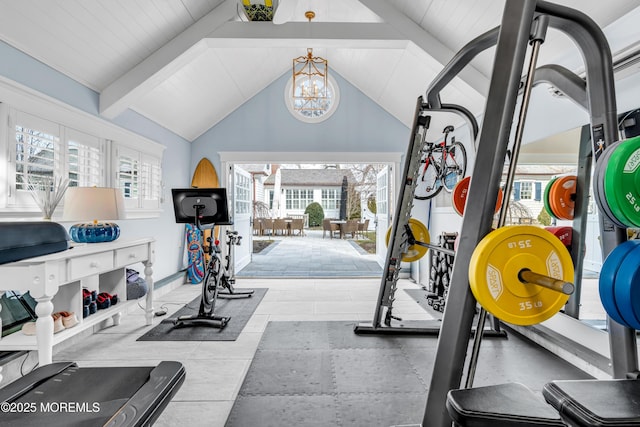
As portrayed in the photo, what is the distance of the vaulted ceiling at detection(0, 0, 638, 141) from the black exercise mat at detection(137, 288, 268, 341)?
2.28m

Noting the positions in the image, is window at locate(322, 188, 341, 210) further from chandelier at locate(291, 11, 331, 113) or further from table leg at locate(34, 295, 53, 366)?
table leg at locate(34, 295, 53, 366)

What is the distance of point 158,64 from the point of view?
3564 millimetres

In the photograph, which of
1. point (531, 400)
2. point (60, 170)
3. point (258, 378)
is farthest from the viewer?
point (60, 170)

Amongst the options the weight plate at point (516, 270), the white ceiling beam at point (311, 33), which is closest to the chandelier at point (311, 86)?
the white ceiling beam at point (311, 33)

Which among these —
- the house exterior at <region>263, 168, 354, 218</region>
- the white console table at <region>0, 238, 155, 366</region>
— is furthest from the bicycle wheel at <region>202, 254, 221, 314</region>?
the house exterior at <region>263, 168, 354, 218</region>

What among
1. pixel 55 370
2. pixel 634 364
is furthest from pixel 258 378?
pixel 634 364

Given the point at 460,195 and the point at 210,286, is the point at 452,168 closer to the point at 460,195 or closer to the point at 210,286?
the point at 460,195

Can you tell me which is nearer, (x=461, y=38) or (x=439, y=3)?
(x=439, y=3)

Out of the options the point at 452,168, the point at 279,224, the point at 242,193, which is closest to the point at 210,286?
the point at 452,168

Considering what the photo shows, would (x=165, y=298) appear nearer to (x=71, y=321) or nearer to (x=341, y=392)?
(x=71, y=321)

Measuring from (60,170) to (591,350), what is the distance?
14.5 feet

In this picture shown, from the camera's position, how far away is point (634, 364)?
146cm

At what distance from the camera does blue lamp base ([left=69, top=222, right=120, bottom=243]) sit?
2863 millimetres

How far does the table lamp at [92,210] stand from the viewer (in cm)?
260
